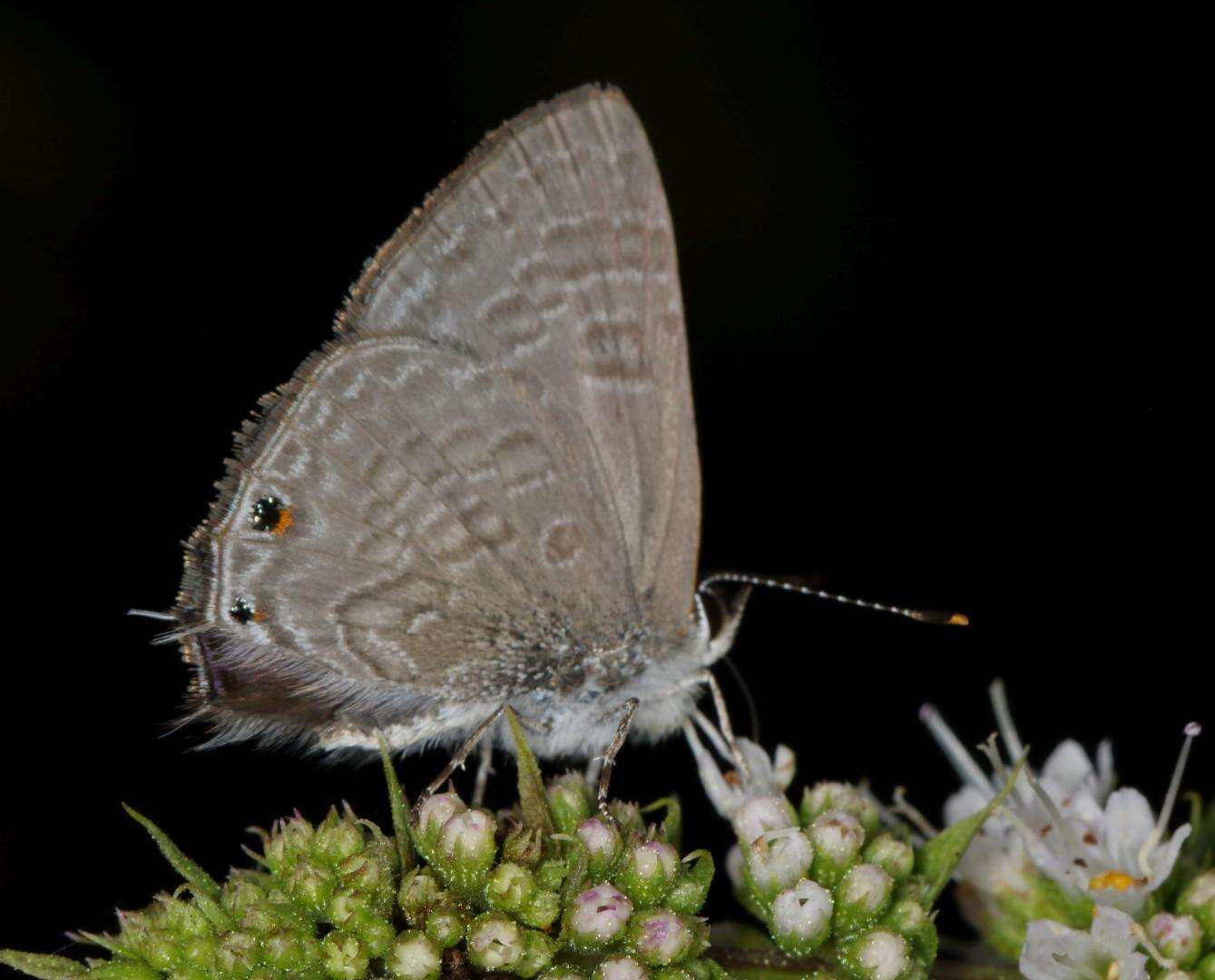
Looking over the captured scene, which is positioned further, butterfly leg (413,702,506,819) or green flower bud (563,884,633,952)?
butterfly leg (413,702,506,819)

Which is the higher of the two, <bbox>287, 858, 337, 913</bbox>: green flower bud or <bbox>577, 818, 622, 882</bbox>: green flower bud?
<bbox>287, 858, 337, 913</bbox>: green flower bud

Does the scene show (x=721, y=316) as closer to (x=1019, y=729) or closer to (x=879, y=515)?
(x=879, y=515)

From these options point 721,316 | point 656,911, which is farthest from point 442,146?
point 656,911

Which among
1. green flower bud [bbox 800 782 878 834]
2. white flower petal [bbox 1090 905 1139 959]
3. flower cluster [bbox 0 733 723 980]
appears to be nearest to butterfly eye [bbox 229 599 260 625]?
flower cluster [bbox 0 733 723 980]

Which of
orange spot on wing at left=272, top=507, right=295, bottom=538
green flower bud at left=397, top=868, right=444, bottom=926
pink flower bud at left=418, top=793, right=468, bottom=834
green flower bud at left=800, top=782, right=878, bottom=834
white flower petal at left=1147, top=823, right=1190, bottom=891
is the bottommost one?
white flower petal at left=1147, top=823, right=1190, bottom=891

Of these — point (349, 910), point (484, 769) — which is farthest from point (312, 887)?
point (484, 769)

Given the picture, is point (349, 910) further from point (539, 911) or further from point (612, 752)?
point (612, 752)

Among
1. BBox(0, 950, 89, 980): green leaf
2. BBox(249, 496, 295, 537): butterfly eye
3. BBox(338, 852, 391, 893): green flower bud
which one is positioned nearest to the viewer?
BBox(0, 950, 89, 980): green leaf

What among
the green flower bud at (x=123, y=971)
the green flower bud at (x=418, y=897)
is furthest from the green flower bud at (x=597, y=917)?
the green flower bud at (x=123, y=971)

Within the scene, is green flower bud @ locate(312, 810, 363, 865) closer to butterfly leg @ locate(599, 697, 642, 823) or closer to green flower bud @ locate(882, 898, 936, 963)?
butterfly leg @ locate(599, 697, 642, 823)
